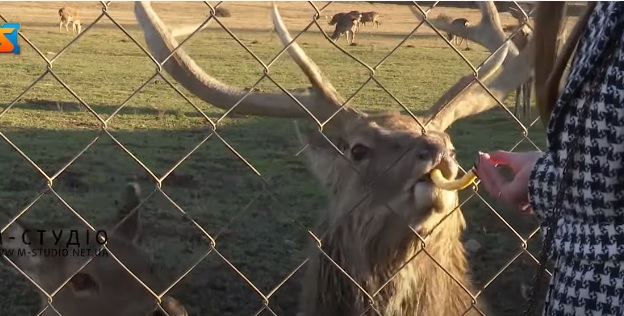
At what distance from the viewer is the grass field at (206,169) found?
5031 millimetres

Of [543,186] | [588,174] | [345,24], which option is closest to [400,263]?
[543,186]

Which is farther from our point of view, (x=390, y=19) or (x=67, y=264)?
(x=390, y=19)

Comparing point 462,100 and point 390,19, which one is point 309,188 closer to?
point 462,100

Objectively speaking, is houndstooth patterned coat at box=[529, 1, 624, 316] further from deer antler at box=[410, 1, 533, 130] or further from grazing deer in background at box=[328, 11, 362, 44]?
grazing deer in background at box=[328, 11, 362, 44]

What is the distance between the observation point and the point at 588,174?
143 centimetres

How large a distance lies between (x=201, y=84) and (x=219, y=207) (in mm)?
3831

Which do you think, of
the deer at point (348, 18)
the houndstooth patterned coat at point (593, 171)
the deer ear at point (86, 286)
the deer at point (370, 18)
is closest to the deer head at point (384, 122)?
the deer ear at point (86, 286)

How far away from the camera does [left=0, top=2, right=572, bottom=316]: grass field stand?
16.5ft

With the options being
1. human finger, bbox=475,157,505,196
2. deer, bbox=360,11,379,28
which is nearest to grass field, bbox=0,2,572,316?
human finger, bbox=475,157,505,196

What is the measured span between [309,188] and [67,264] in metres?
3.73

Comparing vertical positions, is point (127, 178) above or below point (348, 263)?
below

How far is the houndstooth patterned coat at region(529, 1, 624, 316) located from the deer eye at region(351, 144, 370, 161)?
6.90 feet

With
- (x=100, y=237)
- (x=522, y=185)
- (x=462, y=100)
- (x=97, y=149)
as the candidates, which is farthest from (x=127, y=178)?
(x=522, y=185)

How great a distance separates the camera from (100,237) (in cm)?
381
